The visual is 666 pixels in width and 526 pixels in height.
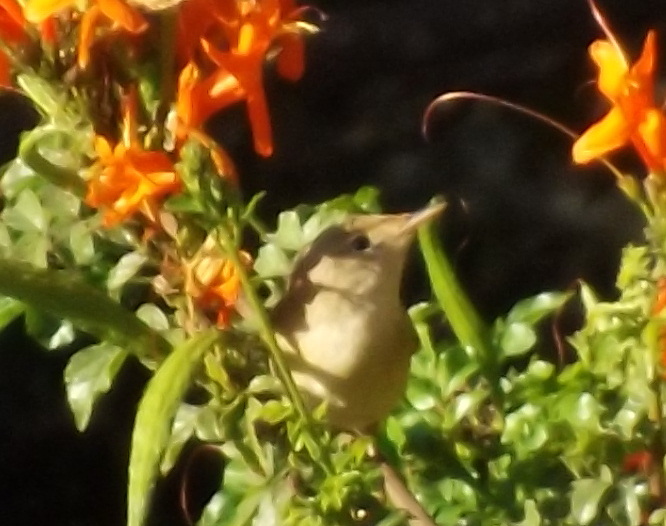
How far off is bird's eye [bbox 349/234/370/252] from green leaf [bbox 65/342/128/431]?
0.49ft

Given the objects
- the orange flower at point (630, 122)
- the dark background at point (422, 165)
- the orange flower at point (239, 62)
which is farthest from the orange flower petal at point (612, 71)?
the dark background at point (422, 165)

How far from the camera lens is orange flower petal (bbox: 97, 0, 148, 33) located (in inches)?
16.2

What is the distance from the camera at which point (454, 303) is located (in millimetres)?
623

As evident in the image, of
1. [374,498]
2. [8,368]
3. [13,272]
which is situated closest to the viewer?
[13,272]

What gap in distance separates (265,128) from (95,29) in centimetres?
8

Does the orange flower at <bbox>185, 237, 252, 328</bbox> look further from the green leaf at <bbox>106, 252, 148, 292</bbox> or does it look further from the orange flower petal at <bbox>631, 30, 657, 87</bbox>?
the orange flower petal at <bbox>631, 30, 657, 87</bbox>

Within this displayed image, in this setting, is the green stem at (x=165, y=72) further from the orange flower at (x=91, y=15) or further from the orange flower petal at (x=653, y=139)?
the orange flower petal at (x=653, y=139)

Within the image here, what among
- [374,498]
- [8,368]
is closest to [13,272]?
[374,498]

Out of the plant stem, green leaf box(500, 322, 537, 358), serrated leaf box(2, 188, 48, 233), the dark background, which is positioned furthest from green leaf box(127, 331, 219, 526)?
the dark background

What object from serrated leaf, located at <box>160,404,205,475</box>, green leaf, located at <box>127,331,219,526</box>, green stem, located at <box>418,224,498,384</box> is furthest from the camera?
green stem, located at <box>418,224,498,384</box>

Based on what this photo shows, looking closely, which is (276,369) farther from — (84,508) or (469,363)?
(84,508)

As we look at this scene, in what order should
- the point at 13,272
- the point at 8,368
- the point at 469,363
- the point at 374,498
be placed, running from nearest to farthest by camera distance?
the point at 13,272 → the point at 374,498 → the point at 469,363 → the point at 8,368

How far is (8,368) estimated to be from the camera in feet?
4.03

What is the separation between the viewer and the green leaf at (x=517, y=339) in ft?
2.03
